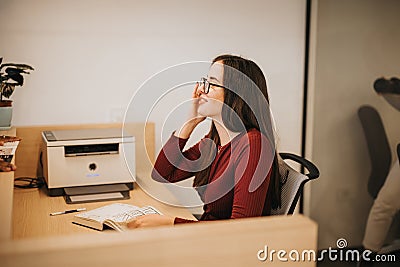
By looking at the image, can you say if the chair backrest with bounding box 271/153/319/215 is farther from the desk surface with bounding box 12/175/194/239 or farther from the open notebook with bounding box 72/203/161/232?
the open notebook with bounding box 72/203/161/232

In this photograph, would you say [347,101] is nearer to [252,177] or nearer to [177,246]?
[252,177]

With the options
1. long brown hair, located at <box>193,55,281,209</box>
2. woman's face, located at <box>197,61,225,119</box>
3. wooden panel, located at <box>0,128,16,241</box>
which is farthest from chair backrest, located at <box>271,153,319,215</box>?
wooden panel, located at <box>0,128,16,241</box>

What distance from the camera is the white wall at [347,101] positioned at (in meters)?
2.80

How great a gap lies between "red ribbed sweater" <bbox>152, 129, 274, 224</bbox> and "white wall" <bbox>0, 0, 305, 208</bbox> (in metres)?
0.91

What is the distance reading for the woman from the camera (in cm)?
178

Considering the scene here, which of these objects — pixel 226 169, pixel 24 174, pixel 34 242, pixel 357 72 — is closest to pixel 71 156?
pixel 24 174

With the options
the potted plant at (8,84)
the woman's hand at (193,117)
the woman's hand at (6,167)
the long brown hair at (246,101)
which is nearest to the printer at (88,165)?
the potted plant at (8,84)

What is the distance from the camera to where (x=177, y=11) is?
2783 mm

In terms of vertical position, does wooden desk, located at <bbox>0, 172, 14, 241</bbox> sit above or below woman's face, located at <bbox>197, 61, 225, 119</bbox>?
below

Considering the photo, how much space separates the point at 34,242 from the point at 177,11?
204 centimetres

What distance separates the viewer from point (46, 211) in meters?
2.07

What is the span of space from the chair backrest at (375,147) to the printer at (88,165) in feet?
4.30

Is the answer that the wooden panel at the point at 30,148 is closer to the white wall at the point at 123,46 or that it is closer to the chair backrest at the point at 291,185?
the white wall at the point at 123,46

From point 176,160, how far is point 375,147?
122 centimetres
